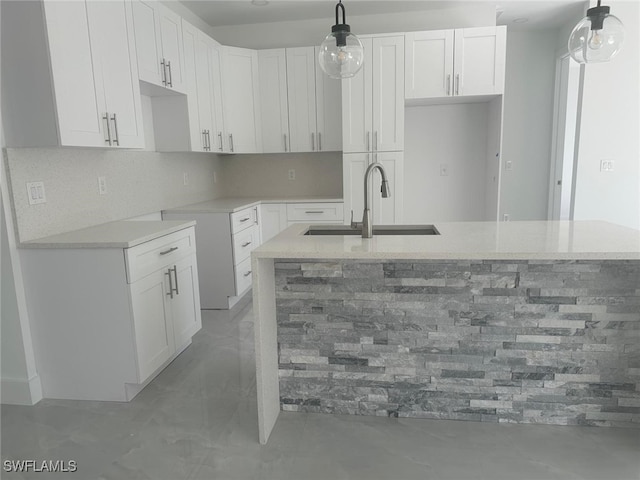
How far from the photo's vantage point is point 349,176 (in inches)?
171

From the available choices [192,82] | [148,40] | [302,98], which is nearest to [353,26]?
[302,98]

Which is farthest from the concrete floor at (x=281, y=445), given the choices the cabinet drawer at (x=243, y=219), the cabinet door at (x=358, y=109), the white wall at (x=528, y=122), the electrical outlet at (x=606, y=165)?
the white wall at (x=528, y=122)

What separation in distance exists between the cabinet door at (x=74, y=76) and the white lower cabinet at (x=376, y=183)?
2.47 m

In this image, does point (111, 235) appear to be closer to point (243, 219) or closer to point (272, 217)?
point (243, 219)

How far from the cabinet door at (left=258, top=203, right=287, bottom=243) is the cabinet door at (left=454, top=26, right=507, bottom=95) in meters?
2.11

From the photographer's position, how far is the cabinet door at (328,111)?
445 centimetres

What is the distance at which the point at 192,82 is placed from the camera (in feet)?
11.9

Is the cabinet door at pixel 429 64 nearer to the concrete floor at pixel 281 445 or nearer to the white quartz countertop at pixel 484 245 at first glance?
the white quartz countertop at pixel 484 245

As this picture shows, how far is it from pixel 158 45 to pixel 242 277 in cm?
203

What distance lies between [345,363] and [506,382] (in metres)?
0.79

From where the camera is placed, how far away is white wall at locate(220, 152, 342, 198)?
193 inches

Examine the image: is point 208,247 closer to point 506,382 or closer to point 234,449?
point 234,449

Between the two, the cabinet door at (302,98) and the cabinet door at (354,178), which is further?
the cabinet door at (302,98)

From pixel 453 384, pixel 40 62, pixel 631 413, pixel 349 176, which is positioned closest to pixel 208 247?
pixel 349 176
